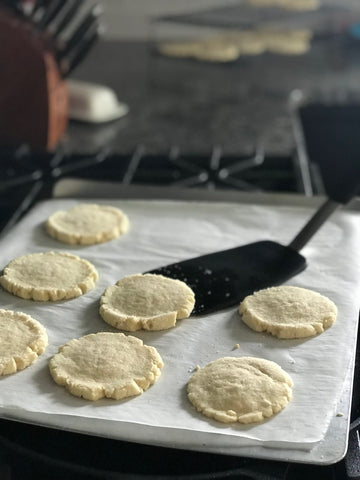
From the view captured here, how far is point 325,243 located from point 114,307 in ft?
1.33

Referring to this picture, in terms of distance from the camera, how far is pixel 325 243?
49.9 inches

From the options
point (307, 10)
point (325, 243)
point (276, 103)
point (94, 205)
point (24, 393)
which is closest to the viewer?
point (24, 393)

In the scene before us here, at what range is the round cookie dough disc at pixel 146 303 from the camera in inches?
40.0

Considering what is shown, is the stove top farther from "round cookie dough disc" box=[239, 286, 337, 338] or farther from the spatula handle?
the spatula handle

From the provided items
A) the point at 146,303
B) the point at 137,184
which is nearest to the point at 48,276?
the point at 146,303

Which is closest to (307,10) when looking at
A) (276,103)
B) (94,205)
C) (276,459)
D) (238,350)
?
(276,103)

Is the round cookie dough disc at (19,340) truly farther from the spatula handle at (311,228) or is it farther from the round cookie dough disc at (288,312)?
the spatula handle at (311,228)

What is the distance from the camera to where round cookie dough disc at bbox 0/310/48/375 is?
3.00 feet

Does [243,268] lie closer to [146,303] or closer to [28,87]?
[146,303]

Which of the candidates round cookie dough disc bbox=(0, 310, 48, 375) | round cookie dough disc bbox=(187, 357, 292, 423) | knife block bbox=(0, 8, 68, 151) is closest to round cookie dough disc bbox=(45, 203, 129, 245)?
round cookie dough disc bbox=(0, 310, 48, 375)

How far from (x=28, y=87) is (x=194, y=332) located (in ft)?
3.49

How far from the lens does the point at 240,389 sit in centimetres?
86

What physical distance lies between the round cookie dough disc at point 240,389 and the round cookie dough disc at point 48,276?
28 centimetres

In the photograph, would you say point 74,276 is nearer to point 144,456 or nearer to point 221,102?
point 144,456
